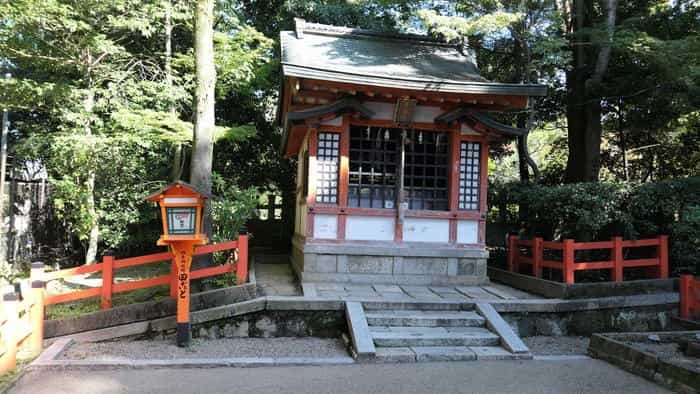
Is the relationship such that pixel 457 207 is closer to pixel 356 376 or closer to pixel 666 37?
pixel 356 376

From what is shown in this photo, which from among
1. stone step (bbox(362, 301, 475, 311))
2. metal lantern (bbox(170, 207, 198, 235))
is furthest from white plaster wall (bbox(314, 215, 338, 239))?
metal lantern (bbox(170, 207, 198, 235))

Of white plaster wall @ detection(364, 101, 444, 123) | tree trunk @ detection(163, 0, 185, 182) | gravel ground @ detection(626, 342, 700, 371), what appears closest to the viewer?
gravel ground @ detection(626, 342, 700, 371)

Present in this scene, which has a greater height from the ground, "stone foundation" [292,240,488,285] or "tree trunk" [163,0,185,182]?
"tree trunk" [163,0,185,182]

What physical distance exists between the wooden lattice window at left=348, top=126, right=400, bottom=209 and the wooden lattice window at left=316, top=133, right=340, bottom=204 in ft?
1.13

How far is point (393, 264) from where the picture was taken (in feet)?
26.8

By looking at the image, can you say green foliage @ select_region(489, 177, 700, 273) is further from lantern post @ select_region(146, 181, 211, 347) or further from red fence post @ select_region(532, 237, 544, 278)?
lantern post @ select_region(146, 181, 211, 347)

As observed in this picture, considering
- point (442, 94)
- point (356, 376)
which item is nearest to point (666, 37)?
point (442, 94)

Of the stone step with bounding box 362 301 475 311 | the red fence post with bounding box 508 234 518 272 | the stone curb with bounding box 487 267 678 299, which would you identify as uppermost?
the red fence post with bounding box 508 234 518 272

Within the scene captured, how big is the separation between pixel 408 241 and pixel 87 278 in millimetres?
7653

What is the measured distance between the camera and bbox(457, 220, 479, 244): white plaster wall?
27.7 ft

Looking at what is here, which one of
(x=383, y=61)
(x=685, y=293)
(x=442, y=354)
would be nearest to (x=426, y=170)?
(x=383, y=61)

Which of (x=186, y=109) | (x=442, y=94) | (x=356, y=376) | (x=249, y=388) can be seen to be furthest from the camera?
(x=186, y=109)

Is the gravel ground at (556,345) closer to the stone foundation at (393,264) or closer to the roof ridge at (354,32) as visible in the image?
the stone foundation at (393,264)

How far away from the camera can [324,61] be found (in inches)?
348
